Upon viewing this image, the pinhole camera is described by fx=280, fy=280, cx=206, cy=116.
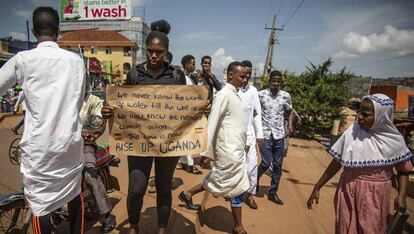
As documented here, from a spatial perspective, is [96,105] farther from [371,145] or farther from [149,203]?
[371,145]

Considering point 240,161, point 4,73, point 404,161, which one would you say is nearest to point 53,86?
point 4,73

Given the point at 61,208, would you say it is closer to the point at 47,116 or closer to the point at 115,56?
the point at 47,116

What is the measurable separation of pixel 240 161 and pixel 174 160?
790 millimetres

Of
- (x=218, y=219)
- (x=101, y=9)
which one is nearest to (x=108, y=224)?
(x=218, y=219)

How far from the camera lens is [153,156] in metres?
2.46

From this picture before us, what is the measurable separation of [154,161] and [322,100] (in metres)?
9.82

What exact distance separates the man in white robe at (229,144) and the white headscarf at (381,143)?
1.10 metres

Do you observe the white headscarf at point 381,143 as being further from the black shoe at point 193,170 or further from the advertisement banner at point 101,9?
the advertisement banner at point 101,9

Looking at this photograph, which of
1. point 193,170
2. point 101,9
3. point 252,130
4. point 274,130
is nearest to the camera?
point 252,130

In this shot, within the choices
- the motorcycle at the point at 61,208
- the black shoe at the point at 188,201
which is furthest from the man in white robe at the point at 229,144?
the motorcycle at the point at 61,208

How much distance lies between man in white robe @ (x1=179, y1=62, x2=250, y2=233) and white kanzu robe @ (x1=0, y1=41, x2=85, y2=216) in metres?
1.36

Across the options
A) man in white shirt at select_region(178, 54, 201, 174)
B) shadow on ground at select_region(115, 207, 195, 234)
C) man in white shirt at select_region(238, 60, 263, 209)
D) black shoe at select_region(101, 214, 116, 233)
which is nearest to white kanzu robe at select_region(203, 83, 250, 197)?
shadow on ground at select_region(115, 207, 195, 234)

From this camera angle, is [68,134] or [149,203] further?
[149,203]

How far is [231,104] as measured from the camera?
2.97m
